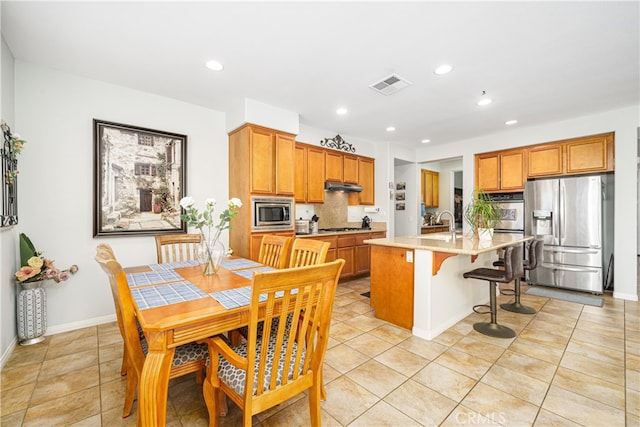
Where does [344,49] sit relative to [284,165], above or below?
above

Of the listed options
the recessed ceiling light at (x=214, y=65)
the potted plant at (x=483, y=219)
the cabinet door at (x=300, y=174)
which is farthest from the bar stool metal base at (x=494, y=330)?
the recessed ceiling light at (x=214, y=65)

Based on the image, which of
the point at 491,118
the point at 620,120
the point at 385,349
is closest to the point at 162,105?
the point at 385,349

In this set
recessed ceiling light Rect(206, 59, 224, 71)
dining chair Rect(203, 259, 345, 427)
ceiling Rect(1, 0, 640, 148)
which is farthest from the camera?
recessed ceiling light Rect(206, 59, 224, 71)

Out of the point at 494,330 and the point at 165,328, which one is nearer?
the point at 165,328

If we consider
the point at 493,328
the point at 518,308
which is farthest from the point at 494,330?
the point at 518,308

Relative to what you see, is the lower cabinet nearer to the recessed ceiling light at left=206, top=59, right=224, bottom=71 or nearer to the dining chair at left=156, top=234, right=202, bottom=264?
the dining chair at left=156, top=234, right=202, bottom=264

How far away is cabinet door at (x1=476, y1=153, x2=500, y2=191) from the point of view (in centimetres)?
493

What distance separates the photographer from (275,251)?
253 cm

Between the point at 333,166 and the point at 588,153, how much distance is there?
385cm

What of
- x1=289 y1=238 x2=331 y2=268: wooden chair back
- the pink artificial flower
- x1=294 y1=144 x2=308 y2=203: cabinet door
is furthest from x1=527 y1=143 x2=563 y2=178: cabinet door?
the pink artificial flower

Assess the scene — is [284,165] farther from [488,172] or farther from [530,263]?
[488,172]

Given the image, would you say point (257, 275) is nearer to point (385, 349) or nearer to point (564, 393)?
point (385, 349)

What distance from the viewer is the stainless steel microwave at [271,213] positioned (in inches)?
139

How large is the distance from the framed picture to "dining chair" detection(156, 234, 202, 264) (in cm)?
66
